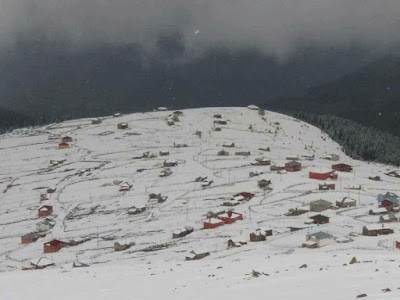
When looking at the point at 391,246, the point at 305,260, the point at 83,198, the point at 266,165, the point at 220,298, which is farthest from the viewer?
the point at 266,165

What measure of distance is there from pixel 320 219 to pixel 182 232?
1914 cm

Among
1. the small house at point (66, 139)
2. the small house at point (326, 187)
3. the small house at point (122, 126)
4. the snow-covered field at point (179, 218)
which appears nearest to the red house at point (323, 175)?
the snow-covered field at point (179, 218)

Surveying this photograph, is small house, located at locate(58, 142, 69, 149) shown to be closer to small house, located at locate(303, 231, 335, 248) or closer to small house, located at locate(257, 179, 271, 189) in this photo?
small house, located at locate(257, 179, 271, 189)

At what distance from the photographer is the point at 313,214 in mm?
81875

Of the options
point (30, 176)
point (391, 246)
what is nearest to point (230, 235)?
point (391, 246)

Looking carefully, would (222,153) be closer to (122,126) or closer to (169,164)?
(169,164)

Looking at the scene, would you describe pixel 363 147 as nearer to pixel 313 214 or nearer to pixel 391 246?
pixel 313 214

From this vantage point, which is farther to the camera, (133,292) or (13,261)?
(13,261)

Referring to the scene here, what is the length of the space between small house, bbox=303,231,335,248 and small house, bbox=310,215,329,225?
522 inches

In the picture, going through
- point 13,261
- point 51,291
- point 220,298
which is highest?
point 220,298

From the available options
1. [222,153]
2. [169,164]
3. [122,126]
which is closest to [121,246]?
[169,164]

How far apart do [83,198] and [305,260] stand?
80.8 m

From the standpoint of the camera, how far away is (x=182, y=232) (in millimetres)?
77375

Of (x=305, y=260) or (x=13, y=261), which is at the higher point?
(x=305, y=260)
